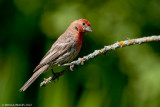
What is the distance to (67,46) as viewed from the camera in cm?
500

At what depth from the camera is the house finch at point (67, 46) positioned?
188 inches

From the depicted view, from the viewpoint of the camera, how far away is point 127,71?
4.62 meters

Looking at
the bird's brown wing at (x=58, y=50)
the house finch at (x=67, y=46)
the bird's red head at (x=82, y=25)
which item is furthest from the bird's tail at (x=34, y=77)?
the bird's red head at (x=82, y=25)

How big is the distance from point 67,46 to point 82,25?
40cm

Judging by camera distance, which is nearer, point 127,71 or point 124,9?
point 127,71

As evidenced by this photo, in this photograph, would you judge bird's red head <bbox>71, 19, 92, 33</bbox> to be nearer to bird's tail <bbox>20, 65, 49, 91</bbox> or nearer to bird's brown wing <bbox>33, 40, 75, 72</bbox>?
bird's brown wing <bbox>33, 40, 75, 72</bbox>

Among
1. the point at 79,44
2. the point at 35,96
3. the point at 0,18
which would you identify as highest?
the point at 0,18

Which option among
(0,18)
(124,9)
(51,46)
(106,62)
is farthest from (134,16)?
(0,18)

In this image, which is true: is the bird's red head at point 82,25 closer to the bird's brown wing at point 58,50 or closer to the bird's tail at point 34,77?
the bird's brown wing at point 58,50

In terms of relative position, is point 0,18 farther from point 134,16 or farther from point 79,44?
point 134,16

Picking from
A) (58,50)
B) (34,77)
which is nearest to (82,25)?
(58,50)

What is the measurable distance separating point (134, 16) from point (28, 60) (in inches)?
66.1

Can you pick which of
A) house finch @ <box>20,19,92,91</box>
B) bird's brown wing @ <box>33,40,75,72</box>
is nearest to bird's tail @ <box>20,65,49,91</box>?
house finch @ <box>20,19,92,91</box>

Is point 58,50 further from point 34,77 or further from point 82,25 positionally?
point 34,77
